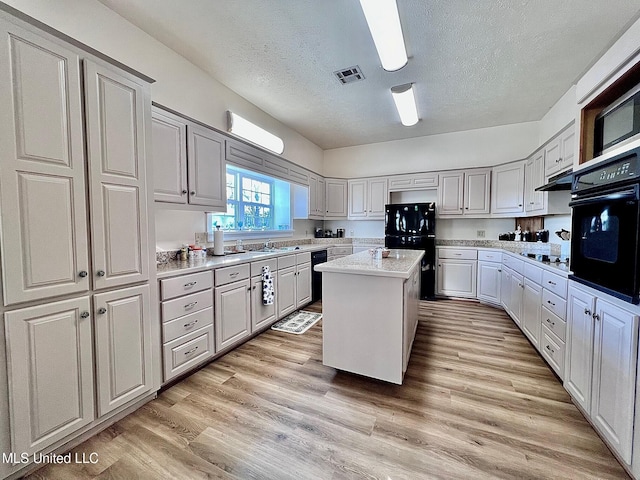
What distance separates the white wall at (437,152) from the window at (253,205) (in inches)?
64.2

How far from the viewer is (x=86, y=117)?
1451 mm

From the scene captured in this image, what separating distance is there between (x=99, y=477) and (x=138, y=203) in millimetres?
1453

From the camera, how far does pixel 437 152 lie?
4668mm

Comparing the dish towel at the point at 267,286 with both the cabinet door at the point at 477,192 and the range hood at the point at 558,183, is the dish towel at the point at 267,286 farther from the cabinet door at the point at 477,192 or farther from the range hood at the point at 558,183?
the cabinet door at the point at 477,192

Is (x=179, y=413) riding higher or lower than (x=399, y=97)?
lower

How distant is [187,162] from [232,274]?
1113mm

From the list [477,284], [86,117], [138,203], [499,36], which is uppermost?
[499,36]

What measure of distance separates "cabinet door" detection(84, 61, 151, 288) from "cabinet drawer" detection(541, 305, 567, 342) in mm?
3018

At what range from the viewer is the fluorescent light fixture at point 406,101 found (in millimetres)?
2883

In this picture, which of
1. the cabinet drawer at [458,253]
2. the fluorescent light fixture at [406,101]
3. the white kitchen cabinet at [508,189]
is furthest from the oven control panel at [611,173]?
the cabinet drawer at [458,253]

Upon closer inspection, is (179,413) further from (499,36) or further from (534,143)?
(534,143)

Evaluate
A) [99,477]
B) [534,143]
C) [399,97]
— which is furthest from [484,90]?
[99,477]

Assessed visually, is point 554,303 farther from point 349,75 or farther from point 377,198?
point 377,198

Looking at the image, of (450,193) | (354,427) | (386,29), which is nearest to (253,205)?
(386,29)
